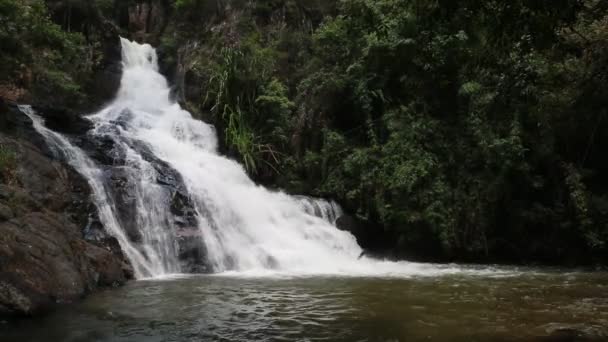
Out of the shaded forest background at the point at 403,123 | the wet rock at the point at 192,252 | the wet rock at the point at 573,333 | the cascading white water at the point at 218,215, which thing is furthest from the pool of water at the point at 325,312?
the shaded forest background at the point at 403,123

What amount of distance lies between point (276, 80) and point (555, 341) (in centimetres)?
1422

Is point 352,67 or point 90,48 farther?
point 90,48

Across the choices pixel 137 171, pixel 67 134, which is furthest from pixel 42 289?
pixel 67 134

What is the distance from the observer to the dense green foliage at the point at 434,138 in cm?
1242

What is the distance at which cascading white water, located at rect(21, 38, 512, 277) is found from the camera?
10.7 metres

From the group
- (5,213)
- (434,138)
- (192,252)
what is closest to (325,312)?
(5,213)

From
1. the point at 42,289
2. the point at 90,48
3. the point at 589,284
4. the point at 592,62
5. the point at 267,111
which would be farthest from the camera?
the point at 90,48

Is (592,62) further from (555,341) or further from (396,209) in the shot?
(555,341)

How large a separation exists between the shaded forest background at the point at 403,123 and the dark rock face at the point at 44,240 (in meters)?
0.88

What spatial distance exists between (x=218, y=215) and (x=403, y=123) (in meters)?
6.04

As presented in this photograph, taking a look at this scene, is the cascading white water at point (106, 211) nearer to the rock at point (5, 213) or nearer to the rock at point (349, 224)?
the rock at point (5, 213)

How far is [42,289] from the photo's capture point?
6.52 meters

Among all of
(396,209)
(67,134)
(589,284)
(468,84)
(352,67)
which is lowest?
(589,284)

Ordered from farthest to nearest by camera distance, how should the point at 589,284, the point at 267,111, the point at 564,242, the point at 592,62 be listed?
the point at 267,111 < the point at 564,242 < the point at 592,62 < the point at 589,284
